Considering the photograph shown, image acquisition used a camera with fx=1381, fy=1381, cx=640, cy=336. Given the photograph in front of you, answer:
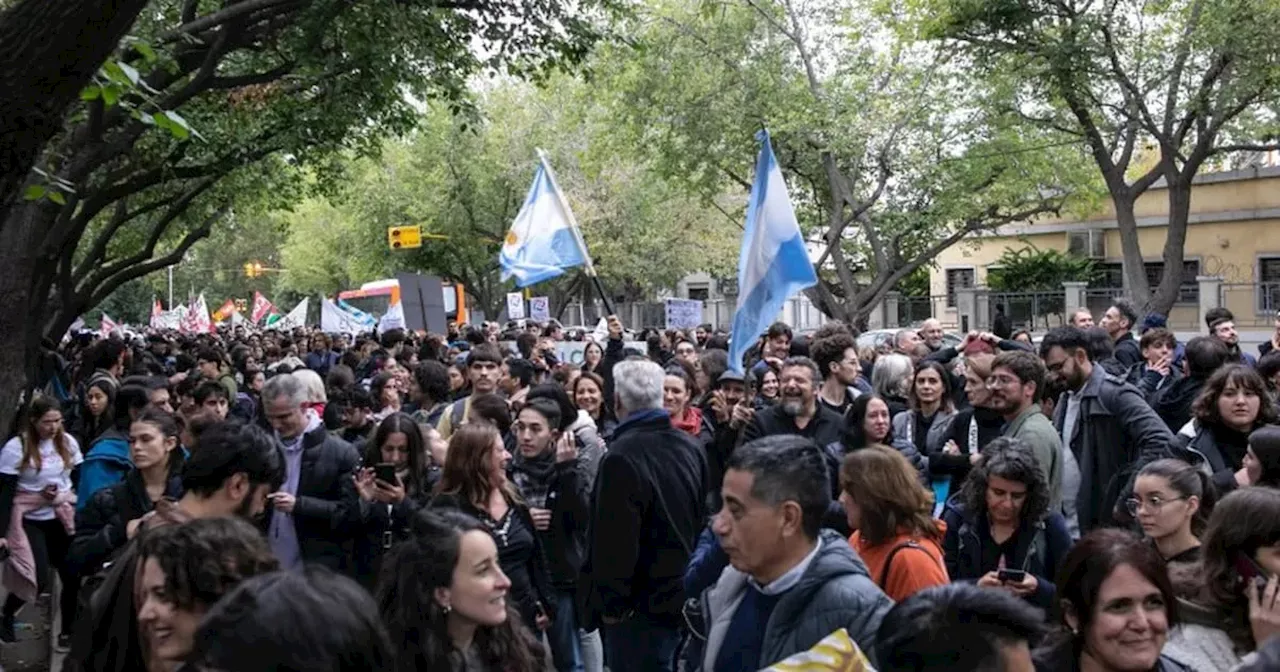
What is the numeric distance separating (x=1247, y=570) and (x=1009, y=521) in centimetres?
131

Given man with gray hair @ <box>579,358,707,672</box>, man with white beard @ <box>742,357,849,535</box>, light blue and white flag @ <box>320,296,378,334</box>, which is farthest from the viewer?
light blue and white flag @ <box>320,296,378,334</box>

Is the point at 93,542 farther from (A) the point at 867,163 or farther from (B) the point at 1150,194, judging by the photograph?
(B) the point at 1150,194

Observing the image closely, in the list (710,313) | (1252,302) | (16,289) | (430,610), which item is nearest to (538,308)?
(1252,302)

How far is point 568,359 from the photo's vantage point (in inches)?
771

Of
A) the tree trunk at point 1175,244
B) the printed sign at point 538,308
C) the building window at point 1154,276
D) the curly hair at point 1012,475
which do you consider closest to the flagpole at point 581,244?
the curly hair at point 1012,475

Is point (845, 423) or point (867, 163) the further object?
point (867, 163)

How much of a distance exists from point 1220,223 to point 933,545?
3718 centimetres

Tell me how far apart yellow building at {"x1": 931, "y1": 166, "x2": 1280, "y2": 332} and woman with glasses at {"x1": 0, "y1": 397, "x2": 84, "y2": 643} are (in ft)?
94.7

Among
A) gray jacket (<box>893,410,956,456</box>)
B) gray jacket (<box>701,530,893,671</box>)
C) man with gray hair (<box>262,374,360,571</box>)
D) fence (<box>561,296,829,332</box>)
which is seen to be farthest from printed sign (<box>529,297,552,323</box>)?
gray jacket (<box>701,530,893,671</box>)

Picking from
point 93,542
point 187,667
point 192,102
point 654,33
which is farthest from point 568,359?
point 187,667

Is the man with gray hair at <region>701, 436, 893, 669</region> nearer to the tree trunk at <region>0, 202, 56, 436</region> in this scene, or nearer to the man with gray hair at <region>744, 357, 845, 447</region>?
the man with gray hair at <region>744, 357, 845, 447</region>

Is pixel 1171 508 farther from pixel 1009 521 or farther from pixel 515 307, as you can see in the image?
pixel 515 307

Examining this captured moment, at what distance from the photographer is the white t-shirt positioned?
8.23 m

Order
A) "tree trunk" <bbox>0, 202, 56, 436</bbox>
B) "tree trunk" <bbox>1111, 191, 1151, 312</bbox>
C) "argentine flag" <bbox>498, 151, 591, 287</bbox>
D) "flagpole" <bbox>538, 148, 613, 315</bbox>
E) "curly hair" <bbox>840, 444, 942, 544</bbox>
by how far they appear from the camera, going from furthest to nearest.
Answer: "tree trunk" <bbox>1111, 191, 1151, 312</bbox> < "argentine flag" <bbox>498, 151, 591, 287</bbox> < "flagpole" <bbox>538, 148, 613, 315</bbox> < "tree trunk" <bbox>0, 202, 56, 436</bbox> < "curly hair" <bbox>840, 444, 942, 544</bbox>
